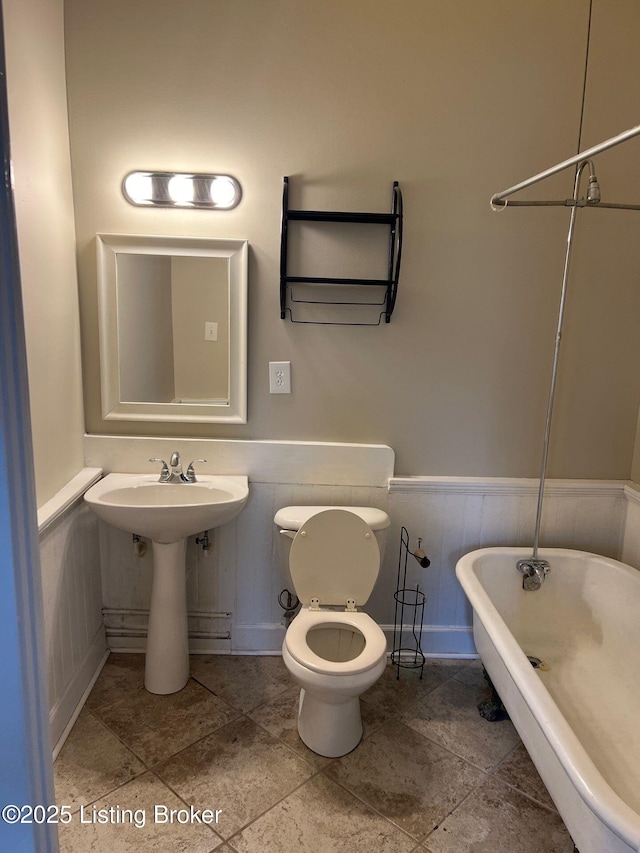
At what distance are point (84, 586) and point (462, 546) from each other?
1569 mm

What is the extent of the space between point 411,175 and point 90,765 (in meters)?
2.39

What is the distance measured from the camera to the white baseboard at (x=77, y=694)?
1.95 meters

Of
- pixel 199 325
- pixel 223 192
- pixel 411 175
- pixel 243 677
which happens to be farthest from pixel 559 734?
pixel 223 192

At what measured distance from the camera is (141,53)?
6.85ft

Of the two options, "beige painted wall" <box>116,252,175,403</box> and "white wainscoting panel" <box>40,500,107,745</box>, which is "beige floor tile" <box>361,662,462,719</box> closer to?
"white wainscoting panel" <box>40,500,107,745</box>

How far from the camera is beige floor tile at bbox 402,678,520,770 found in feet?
6.58

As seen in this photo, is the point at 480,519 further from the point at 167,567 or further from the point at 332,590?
the point at 167,567

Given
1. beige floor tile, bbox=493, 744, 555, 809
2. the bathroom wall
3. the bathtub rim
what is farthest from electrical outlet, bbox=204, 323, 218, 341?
beige floor tile, bbox=493, 744, 555, 809

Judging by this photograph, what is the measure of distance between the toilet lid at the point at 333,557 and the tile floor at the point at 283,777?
47 centimetres

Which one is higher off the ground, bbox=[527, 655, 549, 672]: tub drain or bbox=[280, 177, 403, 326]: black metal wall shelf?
bbox=[280, 177, 403, 326]: black metal wall shelf

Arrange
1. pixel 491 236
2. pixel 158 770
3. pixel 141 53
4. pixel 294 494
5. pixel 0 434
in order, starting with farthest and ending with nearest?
pixel 294 494
pixel 491 236
pixel 141 53
pixel 158 770
pixel 0 434

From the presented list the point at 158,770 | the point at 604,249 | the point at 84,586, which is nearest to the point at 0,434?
the point at 158,770

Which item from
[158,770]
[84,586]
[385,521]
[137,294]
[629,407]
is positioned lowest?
[158,770]

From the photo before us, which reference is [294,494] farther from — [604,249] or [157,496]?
[604,249]
